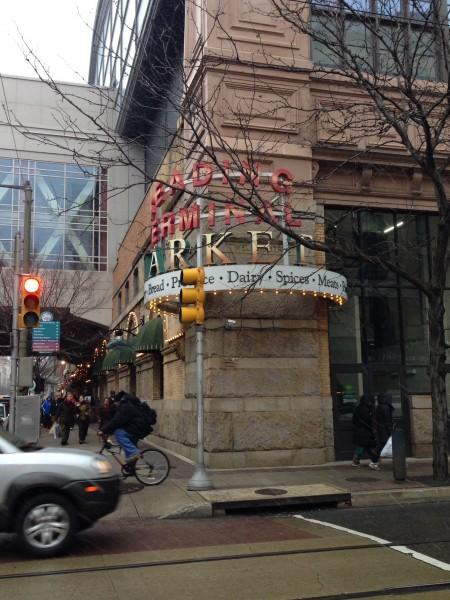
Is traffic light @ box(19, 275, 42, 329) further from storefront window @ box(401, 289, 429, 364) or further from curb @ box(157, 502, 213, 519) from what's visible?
storefront window @ box(401, 289, 429, 364)

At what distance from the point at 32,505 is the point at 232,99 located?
10.5 meters

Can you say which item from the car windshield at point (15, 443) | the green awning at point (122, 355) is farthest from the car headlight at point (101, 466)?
the green awning at point (122, 355)

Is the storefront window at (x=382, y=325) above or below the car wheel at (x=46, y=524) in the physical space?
above

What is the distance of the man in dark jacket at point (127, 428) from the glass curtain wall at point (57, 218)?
92.9ft

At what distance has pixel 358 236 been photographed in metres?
15.3

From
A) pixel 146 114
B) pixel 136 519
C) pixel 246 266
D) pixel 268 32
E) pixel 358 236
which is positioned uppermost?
pixel 146 114

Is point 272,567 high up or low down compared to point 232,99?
down

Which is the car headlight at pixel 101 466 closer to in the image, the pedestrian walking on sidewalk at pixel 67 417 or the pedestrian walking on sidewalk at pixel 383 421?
the pedestrian walking on sidewalk at pixel 383 421

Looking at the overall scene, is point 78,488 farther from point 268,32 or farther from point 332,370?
point 268,32

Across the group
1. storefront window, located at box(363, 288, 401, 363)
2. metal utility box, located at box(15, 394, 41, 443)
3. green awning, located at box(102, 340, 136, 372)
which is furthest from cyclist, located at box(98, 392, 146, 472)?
green awning, located at box(102, 340, 136, 372)

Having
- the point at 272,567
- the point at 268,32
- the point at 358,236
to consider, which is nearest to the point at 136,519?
the point at 272,567

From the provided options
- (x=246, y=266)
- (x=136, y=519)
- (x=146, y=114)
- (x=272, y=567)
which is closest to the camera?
(x=272, y=567)

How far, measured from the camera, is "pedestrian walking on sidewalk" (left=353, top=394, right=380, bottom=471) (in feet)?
41.2

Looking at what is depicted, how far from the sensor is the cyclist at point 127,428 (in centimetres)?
1067
